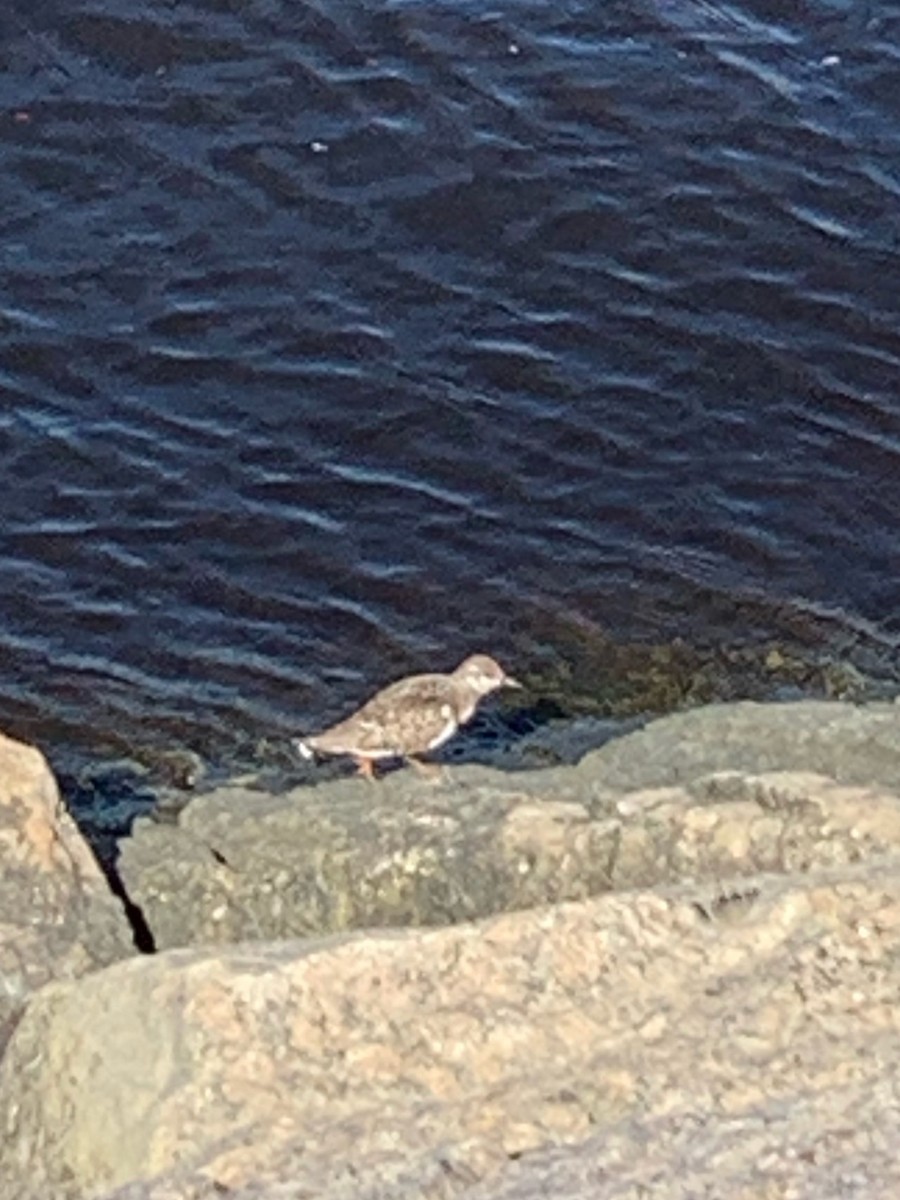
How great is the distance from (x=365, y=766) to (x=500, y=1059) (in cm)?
360

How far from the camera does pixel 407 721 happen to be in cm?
1105

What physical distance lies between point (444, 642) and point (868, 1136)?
5.47 m

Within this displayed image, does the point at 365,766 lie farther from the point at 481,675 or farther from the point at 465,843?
the point at 465,843

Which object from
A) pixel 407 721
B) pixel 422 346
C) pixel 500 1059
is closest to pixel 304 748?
pixel 407 721

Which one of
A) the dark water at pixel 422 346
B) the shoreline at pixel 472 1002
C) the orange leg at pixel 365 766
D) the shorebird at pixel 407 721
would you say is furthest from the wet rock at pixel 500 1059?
the dark water at pixel 422 346

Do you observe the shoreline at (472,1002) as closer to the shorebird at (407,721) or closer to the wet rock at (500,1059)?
the wet rock at (500,1059)

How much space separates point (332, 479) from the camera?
13219mm

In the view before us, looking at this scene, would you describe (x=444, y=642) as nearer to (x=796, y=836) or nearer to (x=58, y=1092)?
(x=796, y=836)

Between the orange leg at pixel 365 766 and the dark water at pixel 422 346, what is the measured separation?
51 centimetres

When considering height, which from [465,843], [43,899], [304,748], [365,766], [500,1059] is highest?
[500,1059]

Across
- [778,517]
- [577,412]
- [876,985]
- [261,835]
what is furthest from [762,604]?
[876,985]

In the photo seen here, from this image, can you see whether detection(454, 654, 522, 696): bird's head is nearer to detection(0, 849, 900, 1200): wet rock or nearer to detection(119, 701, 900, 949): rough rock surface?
detection(119, 701, 900, 949): rough rock surface

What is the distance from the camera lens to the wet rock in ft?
23.8

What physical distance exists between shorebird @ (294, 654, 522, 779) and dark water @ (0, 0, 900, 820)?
2.42 feet
